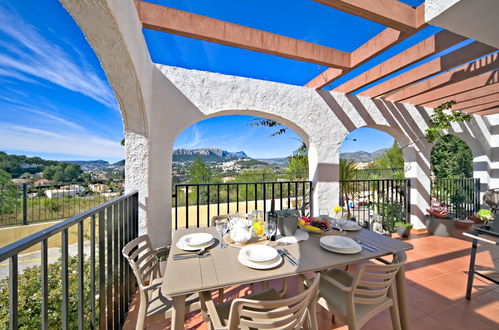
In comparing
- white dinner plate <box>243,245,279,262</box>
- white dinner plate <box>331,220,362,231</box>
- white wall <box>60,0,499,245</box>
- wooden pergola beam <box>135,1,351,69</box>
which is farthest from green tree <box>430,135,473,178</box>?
white dinner plate <box>243,245,279,262</box>

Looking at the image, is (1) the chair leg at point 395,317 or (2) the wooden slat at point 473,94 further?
(2) the wooden slat at point 473,94

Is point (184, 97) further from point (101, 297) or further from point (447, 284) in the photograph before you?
point (447, 284)

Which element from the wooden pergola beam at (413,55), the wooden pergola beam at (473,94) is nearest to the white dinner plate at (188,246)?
the wooden pergola beam at (413,55)

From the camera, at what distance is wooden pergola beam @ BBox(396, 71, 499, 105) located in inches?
116

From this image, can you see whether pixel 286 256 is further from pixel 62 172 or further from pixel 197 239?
pixel 62 172

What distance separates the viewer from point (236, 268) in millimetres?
1190

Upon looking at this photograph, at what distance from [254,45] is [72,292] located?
9.59ft

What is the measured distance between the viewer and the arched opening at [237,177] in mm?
3119

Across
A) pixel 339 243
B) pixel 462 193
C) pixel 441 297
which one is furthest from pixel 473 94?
pixel 339 243

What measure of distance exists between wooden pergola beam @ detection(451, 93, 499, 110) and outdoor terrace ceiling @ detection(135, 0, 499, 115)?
1.69 feet

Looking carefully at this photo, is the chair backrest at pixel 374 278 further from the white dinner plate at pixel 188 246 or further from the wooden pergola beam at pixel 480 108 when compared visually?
the wooden pergola beam at pixel 480 108

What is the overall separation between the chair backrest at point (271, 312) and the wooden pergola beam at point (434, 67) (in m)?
3.03

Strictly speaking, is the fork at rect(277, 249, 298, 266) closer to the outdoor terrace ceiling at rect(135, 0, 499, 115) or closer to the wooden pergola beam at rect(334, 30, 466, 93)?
the outdoor terrace ceiling at rect(135, 0, 499, 115)

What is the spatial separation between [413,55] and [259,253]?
2717 millimetres
